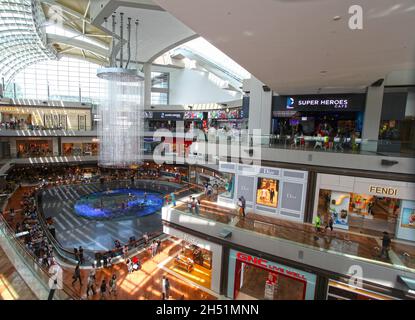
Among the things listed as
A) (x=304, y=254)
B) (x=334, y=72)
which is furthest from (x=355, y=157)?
(x=304, y=254)

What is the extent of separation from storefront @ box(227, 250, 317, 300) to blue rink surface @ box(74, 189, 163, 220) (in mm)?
11907

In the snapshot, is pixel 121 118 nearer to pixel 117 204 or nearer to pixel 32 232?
pixel 32 232

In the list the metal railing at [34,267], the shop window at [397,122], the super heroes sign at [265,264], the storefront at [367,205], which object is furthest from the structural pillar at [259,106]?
the metal railing at [34,267]

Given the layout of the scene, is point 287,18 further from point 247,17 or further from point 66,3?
point 66,3

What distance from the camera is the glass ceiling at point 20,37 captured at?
61.4 feet

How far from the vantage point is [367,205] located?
35.7ft

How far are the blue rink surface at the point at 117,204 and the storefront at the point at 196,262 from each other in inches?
327

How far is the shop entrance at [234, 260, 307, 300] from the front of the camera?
9727mm

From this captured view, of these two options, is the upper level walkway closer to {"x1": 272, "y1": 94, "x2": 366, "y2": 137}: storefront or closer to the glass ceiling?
{"x1": 272, "y1": 94, "x2": 366, "y2": 137}: storefront

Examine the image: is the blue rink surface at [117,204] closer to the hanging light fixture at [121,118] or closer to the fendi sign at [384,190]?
the hanging light fixture at [121,118]

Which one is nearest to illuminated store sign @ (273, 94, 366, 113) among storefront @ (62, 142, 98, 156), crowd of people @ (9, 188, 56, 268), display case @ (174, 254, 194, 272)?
display case @ (174, 254, 194, 272)

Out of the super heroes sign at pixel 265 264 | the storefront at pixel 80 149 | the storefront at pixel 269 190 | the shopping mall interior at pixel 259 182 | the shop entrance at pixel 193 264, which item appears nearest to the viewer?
the shopping mall interior at pixel 259 182

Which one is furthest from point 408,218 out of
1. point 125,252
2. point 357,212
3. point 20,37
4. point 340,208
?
point 20,37

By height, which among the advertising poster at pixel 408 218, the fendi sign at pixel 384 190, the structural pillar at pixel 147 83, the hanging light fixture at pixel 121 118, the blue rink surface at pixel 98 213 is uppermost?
the structural pillar at pixel 147 83
